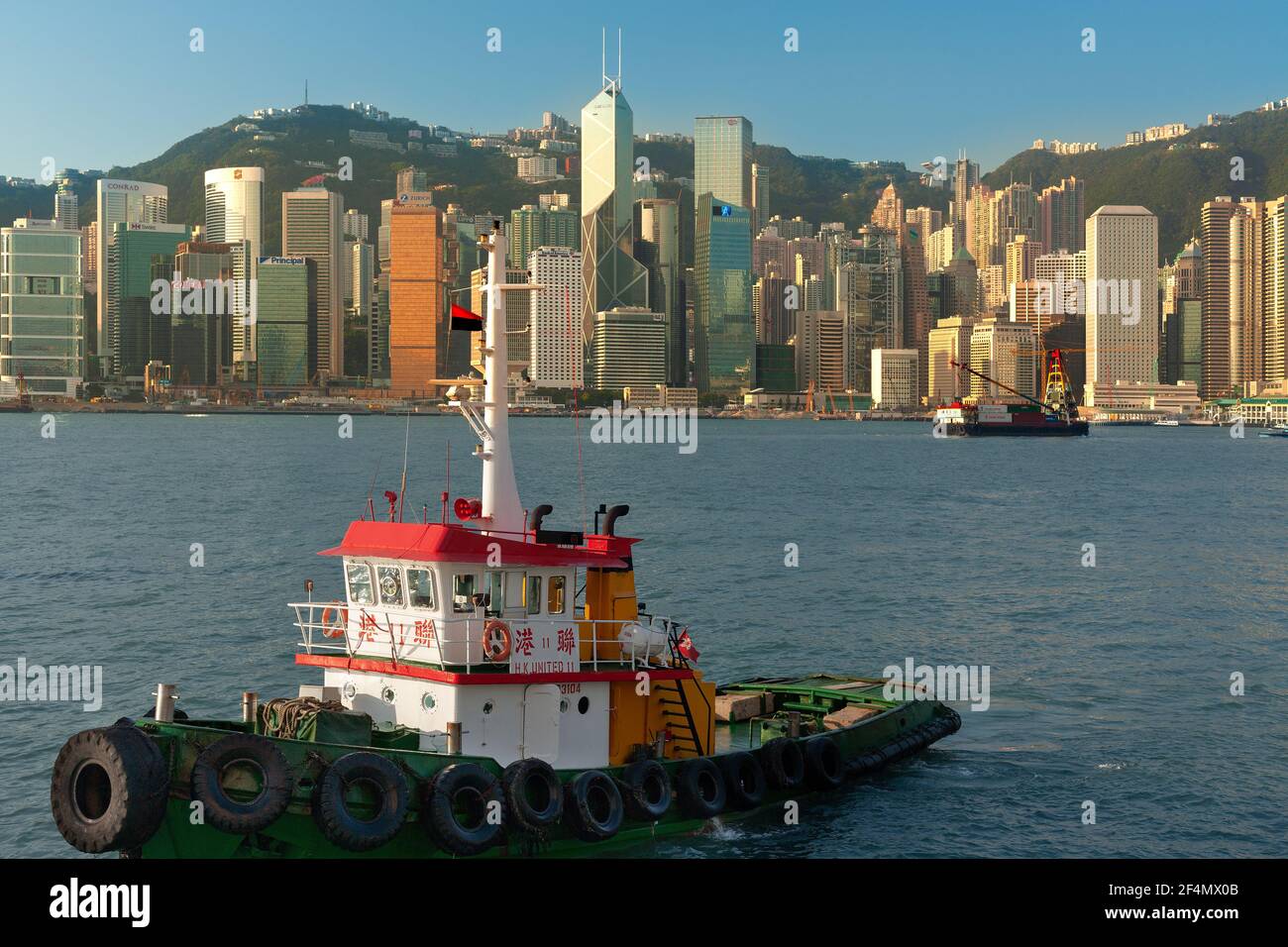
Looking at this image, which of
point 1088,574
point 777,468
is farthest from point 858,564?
point 777,468

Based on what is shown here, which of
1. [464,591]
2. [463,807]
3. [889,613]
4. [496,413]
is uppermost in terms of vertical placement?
[496,413]

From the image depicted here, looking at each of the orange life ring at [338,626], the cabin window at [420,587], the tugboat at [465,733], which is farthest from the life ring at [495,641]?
the orange life ring at [338,626]

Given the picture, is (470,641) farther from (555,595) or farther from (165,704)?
(165,704)

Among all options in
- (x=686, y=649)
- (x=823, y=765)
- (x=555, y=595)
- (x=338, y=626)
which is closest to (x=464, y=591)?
(x=555, y=595)

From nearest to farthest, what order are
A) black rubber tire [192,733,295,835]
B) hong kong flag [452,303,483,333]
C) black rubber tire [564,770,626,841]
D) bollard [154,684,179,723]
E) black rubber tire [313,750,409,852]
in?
black rubber tire [192,733,295,835], black rubber tire [313,750,409,852], bollard [154,684,179,723], black rubber tire [564,770,626,841], hong kong flag [452,303,483,333]

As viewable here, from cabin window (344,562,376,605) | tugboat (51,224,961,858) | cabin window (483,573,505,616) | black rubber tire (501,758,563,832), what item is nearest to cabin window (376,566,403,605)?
tugboat (51,224,961,858)

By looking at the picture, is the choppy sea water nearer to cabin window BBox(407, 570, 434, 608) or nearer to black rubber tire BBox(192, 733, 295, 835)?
cabin window BBox(407, 570, 434, 608)
